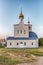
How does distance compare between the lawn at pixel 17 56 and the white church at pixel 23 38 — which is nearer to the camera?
the lawn at pixel 17 56

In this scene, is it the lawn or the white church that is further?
the white church

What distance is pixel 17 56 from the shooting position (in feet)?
10.8

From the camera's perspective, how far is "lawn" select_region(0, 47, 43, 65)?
3.03 metres

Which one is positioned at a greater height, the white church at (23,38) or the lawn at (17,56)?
the white church at (23,38)

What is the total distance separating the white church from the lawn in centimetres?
46

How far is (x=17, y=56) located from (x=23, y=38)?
1.01 meters

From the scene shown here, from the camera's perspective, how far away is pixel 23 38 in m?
4.25

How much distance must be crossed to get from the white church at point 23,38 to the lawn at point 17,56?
1.52 ft

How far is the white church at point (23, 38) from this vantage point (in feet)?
13.6

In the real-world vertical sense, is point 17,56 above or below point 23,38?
below

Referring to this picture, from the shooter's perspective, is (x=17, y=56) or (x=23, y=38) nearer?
(x=17, y=56)

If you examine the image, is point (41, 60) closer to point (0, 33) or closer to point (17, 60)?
point (17, 60)

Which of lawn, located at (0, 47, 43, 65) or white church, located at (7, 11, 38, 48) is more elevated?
white church, located at (7, 11, 38, 48)

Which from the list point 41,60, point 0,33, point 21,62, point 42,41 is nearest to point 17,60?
point 21,62
